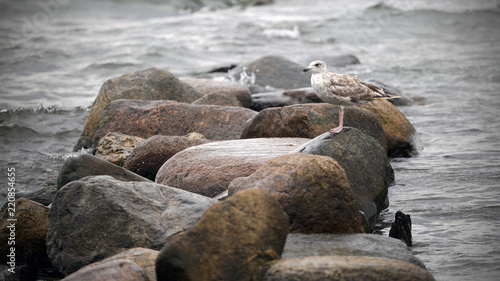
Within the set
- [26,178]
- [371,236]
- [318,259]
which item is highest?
[318,259]

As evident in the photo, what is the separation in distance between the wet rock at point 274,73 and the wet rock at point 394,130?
14.0 ft

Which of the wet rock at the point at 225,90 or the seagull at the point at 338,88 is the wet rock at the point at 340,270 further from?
the wet rock at the point at 225,90

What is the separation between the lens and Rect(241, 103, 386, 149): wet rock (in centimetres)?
729

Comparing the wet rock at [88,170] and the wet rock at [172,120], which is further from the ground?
the wet rock at [88,170]

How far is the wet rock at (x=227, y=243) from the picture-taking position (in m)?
3.83

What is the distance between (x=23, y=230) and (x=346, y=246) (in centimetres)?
308

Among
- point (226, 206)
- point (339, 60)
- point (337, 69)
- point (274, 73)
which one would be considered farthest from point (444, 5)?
point (226, 206)

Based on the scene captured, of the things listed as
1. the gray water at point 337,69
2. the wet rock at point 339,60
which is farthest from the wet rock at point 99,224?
the wet rock at point 339,60

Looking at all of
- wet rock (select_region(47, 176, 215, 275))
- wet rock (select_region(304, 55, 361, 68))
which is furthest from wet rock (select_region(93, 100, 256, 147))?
wet rock (select_region(304, 55, 361, 68))

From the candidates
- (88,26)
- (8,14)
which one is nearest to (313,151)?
(88,26)

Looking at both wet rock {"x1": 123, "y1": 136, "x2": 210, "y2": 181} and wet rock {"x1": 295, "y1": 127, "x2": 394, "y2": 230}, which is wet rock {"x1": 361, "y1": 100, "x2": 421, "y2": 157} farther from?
wet rock {"x1": 123, "y1": 136, "x2": 210, "y2": 181}

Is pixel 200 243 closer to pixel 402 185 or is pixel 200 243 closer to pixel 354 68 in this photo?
pixel 402 185

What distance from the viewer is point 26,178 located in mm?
8250

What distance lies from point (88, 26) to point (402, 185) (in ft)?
62.6
